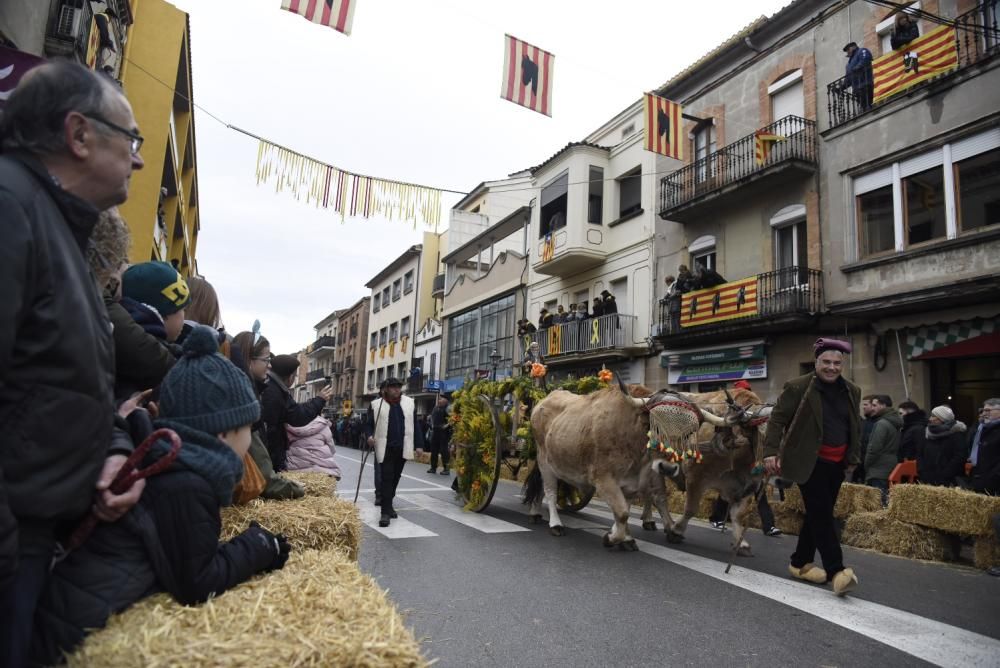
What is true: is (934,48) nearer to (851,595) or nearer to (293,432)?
(851,595)

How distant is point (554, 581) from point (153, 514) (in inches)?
160

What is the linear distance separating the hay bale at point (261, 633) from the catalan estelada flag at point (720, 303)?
15.4 m

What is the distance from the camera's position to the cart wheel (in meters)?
9.03

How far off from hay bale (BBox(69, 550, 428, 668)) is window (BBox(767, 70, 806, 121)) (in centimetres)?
1723

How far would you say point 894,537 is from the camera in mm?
7203

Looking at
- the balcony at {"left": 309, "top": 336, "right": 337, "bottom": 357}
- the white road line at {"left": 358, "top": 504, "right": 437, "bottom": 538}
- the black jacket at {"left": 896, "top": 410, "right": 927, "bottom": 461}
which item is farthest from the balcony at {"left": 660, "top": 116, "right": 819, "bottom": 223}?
the balcony at {"left": 309, "top": 336, "right": 337, "bottom": 357}

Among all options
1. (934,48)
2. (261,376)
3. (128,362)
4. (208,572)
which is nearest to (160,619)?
(208,572)

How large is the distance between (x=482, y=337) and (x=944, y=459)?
2433 cm

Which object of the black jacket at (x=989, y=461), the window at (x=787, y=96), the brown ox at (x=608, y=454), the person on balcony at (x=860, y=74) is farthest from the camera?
the window at (x=787, y=96)

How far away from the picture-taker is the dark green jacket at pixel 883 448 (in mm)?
8844

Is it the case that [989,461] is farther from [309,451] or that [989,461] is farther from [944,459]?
[309,451]

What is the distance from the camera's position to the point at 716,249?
17.8 m

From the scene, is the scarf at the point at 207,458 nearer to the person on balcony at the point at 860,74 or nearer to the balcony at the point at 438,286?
the person on balcony at the point at 860,74

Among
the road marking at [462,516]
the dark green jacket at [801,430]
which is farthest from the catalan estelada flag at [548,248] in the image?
the dark green jacket at [801,430]
